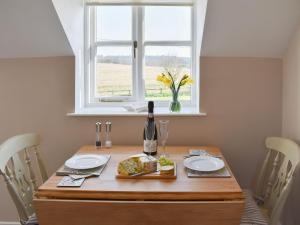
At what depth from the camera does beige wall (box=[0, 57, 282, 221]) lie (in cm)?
211

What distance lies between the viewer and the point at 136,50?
2.37 m

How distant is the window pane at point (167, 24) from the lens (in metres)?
2.37

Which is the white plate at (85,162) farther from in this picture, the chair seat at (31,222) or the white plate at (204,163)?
the white plate at (204,163)

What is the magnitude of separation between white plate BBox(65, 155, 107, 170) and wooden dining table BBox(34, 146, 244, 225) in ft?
0.71

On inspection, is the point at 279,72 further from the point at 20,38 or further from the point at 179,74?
the point at 20,38

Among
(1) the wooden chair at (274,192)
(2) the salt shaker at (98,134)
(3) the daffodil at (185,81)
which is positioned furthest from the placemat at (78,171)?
(3) the daffodil at (185,81)

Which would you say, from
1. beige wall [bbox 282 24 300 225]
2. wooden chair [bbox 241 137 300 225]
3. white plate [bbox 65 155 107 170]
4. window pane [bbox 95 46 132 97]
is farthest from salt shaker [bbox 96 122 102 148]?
beige wall [bbox 282 24 300 225]

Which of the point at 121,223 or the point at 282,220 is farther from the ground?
the point at 121,223

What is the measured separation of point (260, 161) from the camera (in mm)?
2160

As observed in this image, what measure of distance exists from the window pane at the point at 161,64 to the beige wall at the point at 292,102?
0.70m

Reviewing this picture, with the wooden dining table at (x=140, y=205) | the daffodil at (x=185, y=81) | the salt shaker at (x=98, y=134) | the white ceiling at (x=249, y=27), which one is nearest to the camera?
the wooden dining table at (x=140, y=205)

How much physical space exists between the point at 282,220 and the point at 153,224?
117 centimetres

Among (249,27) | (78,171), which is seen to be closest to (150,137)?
(78,171)

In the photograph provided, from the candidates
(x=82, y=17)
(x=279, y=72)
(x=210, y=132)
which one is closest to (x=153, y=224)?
(x=210, y=132)
